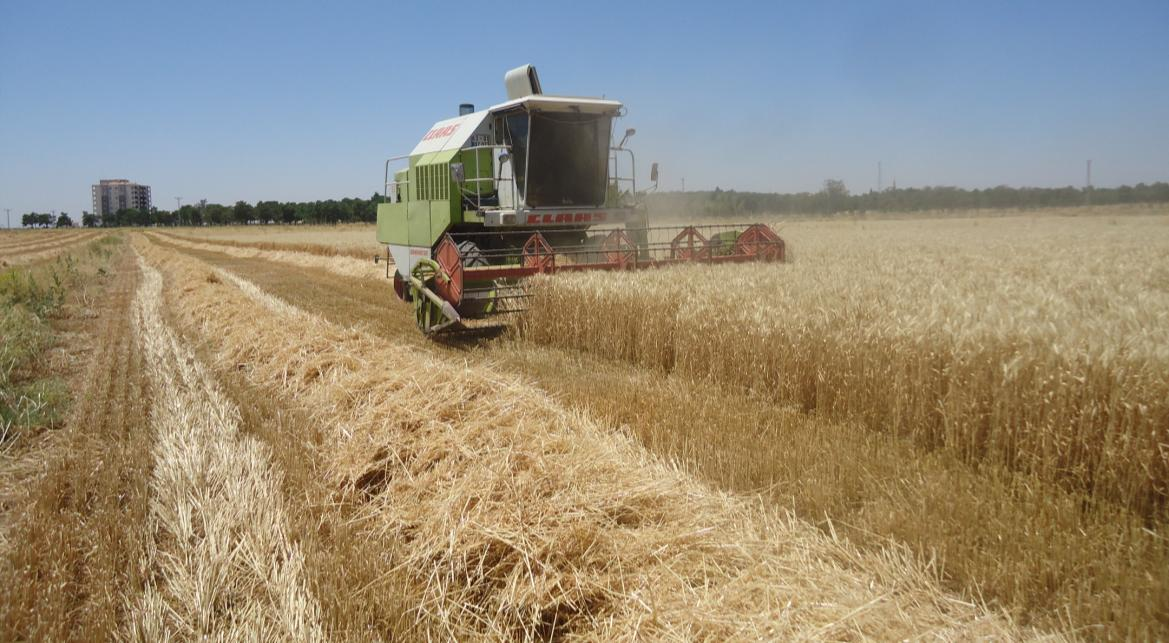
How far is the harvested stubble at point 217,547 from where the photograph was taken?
2738mm

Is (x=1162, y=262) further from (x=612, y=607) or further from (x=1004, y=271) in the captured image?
(x=612, y=607)

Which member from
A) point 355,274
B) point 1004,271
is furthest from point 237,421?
point 355,274

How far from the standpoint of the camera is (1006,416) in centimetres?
367

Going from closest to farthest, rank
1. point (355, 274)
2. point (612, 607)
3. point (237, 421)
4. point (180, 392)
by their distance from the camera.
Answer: point (612, 607), point (237, 421), point (180, 392), point (355, 274)

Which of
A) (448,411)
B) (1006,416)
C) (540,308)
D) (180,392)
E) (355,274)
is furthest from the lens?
(355,274)

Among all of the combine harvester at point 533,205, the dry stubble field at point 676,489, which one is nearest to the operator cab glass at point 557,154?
the combine harvester at point 533,205

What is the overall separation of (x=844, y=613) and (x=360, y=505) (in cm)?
248

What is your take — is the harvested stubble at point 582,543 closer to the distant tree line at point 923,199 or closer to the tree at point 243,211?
the distant tree line at point 923,199

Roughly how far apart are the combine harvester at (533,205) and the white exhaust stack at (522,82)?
2 centimetres

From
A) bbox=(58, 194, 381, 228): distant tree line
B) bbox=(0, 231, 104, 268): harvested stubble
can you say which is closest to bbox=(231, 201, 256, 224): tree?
bbox=(58, 194, 381, 228): distant tree line

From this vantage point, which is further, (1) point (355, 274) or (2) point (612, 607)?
(1) point (355, 274)

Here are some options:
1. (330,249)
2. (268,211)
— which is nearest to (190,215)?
(268,211)

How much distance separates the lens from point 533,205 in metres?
10.3

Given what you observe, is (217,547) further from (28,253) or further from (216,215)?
(216,215)
